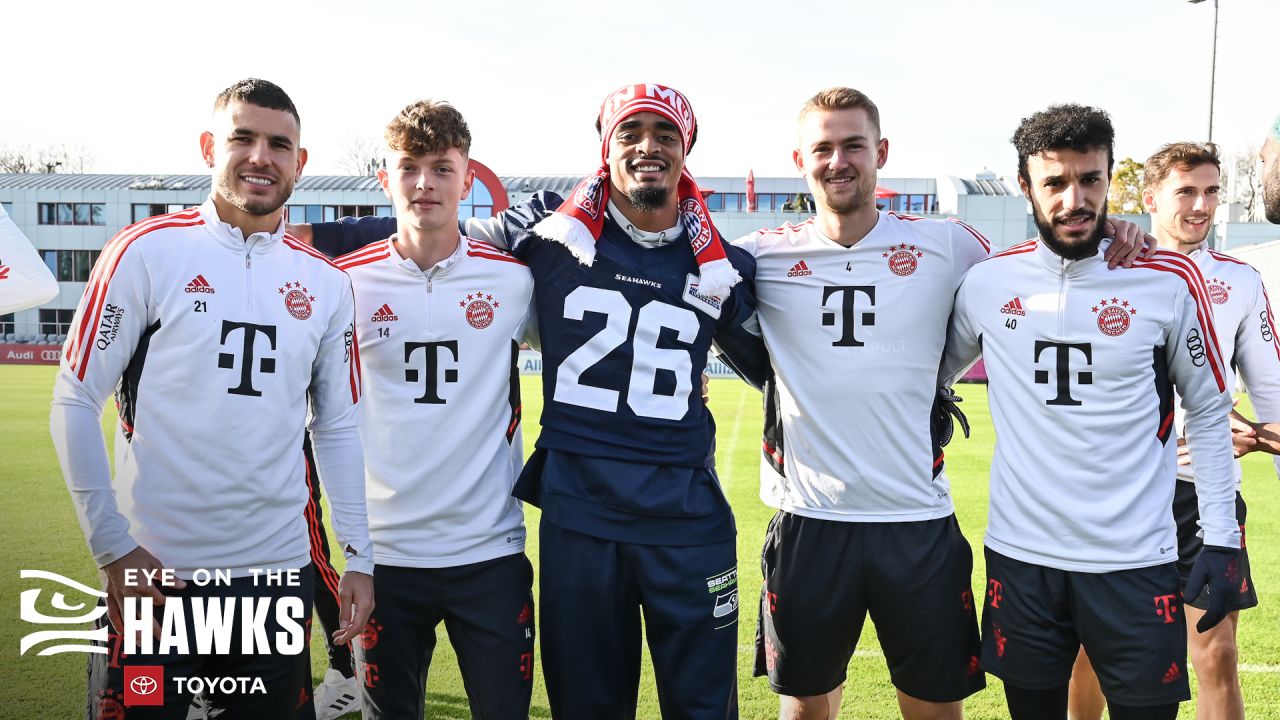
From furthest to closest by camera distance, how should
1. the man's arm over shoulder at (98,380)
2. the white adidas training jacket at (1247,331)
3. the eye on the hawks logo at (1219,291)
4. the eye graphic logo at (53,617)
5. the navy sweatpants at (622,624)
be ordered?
1. the eye graphic logo at (53,617)
2. the eye on the hawks logo at (1219,291)
3. the white adidas training jacket at (1247,331)
4. the navy sweatpants at (622,624)
5. the man's arm over shoulder at (98,380)

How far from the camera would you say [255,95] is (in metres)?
2.99

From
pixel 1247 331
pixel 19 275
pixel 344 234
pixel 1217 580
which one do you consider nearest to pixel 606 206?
pixel 344 234

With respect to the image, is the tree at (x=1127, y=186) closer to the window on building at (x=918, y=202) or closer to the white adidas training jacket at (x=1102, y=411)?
the window on building at (x=918, y=202)

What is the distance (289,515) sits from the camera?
9.76 ft

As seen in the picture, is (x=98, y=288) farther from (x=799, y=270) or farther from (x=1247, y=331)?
(x=1247, y=331)

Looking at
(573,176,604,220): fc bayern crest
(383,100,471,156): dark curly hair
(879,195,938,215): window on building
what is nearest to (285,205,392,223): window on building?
(879,195,938,215): window on building

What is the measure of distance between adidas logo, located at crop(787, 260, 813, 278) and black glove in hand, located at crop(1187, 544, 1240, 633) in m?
1.70

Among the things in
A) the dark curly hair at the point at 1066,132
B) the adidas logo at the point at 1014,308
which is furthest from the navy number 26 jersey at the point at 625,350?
the dark curly hair at the point at 1066,132

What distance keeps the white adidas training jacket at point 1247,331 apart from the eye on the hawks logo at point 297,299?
3606 millimetres

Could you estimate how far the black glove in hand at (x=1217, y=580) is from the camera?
10.3 ft

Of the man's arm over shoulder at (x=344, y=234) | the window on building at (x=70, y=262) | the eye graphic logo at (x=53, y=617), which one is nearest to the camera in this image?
the man's arm over shoulder at (x=344, y=234)

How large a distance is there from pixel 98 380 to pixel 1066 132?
3224 millimetres

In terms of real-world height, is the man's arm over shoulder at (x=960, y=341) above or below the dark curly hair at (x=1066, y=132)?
below

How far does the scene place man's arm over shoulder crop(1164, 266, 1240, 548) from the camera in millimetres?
3227
